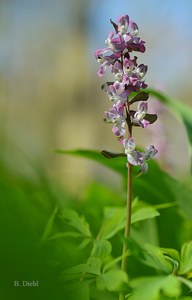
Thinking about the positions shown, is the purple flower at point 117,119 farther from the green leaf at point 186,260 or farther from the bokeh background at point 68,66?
the bokeh background at point 68,66

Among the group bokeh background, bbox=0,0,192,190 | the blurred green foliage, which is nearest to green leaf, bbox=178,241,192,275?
the blurred green foliage

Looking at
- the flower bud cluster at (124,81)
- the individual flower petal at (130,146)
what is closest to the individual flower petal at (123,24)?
the flower bud cluster at (124,81)

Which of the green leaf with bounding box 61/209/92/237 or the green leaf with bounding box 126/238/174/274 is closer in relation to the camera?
the green leaf with bounding box 126/238/174/274

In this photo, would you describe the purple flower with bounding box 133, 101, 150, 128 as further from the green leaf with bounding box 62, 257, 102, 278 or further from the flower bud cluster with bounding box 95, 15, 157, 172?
the green leaf with bounding box 62, 257, 102, 278

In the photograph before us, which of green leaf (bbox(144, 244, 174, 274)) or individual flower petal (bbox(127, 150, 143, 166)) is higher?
individual flower petal (bbox(127, 150, 143, 166))

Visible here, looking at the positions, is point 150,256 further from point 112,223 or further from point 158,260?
point 112,223

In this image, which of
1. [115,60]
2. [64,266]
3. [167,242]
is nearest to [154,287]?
[64,266]

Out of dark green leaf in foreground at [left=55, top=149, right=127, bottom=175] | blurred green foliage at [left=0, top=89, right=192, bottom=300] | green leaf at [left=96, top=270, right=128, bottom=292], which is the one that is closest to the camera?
blurred green foliage at [left=0, top=89, right=192, bottom=300]

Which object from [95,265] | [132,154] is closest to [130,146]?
[132,154]
